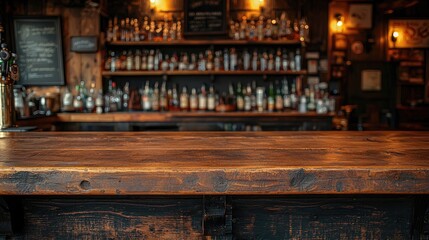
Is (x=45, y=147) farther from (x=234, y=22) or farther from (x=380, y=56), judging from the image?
(x=380, y=56)

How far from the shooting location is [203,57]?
4848mm

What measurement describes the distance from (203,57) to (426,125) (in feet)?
12.6

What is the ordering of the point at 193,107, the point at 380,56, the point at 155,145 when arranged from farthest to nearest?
the point at 380,56 → the point at 193,107 → the point at 155,145

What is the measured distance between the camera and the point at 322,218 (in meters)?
1.38

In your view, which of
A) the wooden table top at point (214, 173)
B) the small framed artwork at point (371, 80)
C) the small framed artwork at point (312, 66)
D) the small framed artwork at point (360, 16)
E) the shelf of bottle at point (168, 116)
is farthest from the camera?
the small framed artwork at point (371, 80)

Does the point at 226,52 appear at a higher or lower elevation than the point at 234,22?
lower

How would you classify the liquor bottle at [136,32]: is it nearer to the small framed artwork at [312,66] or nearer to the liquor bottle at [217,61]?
the liquor bottle at [217,61]

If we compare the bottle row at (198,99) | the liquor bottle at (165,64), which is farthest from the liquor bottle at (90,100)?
the liquor bottle at (165,64)

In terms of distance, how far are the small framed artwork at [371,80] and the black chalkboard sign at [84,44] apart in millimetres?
4313

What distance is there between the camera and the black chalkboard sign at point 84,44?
4523 mm

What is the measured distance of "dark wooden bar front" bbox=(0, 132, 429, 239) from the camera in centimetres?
108

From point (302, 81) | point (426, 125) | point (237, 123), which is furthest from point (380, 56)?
point (237, 123)

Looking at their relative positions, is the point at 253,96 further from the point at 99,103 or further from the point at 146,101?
the point at 99,103

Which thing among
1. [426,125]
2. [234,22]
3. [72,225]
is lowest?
[426,125]
